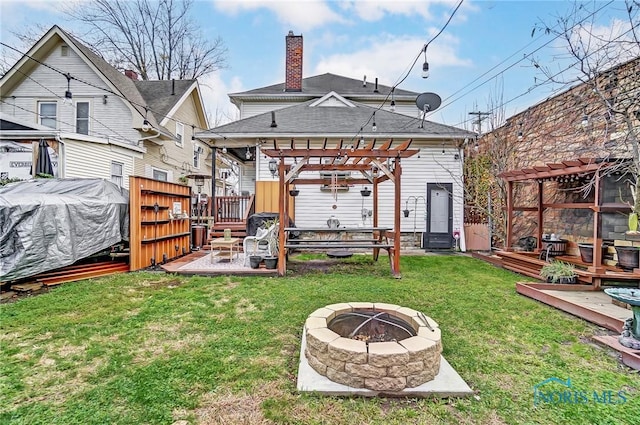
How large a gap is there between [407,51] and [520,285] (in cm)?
489

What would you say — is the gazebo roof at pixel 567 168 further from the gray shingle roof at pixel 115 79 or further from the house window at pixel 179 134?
the house window at pixel 179 134

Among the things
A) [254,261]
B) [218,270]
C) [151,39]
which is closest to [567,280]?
[254,261]

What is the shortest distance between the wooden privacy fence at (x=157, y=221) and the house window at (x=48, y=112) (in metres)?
8.07

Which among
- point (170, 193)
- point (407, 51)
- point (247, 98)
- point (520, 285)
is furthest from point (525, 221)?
point (247, 98)

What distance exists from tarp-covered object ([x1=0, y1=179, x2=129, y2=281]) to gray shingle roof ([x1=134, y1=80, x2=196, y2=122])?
8049 millimetres

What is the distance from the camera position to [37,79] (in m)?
11.7

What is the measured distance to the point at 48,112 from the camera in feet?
38.7

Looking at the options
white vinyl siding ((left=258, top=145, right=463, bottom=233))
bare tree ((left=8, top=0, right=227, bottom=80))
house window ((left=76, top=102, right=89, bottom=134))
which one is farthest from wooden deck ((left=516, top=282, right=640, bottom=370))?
bare tree ((left=8, top=0, right=227, bottom=80))

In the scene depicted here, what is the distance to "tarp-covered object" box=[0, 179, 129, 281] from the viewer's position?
15.3 ft

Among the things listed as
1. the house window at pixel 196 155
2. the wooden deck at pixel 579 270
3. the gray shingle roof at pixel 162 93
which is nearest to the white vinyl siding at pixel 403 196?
the wooden deck at pixel 579 270

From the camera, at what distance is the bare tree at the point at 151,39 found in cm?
1714

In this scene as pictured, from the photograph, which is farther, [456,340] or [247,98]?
[247,98]

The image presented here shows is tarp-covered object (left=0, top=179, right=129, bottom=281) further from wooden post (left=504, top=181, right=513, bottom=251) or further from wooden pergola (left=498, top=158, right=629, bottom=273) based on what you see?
wooden post (left=504, top=181, right=513, bottom=251)

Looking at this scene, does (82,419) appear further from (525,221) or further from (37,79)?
(37,79)
